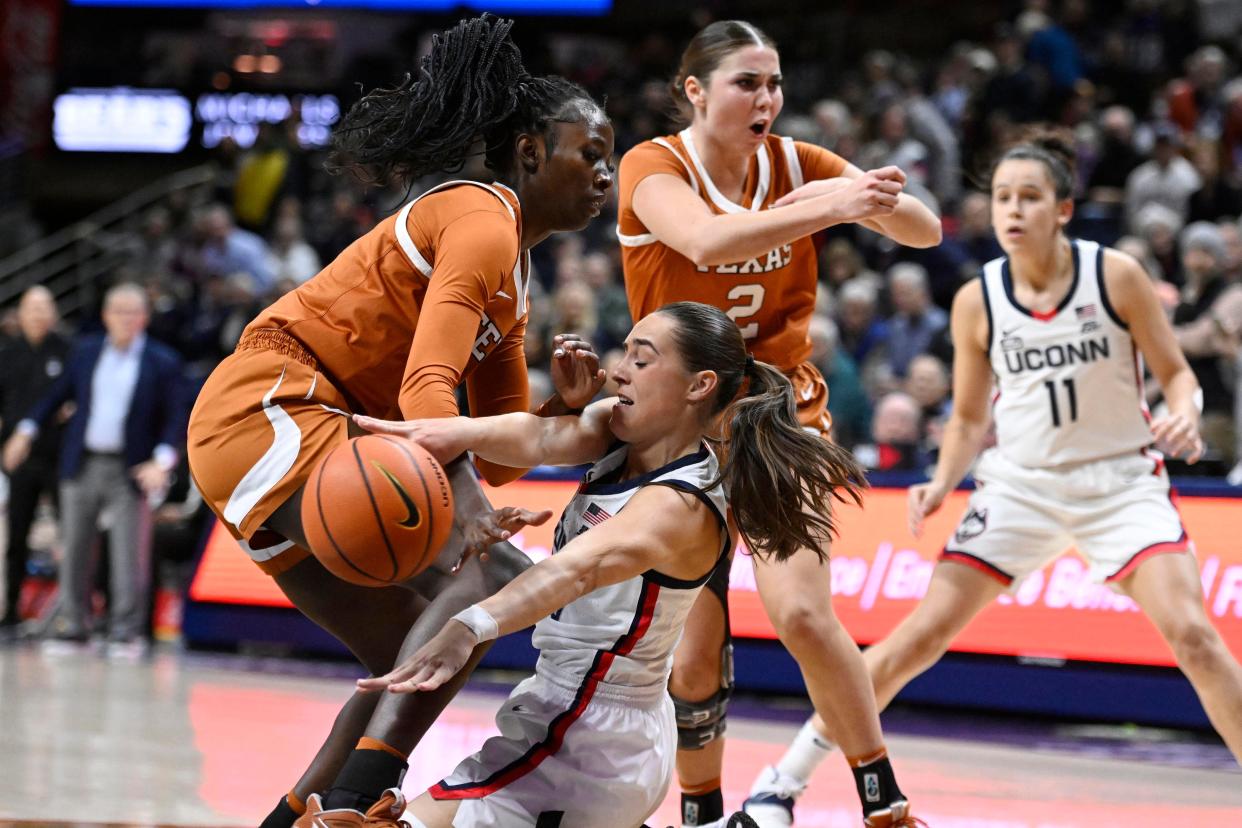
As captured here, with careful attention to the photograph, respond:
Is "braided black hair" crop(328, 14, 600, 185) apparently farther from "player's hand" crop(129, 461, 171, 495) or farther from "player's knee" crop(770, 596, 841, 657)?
"player's hand" crop(129, 461, 171, 495)

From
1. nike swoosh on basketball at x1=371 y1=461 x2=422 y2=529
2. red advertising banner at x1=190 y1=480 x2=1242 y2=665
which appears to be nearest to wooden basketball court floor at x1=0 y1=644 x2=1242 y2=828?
Result: red advertising banner at x1=190 y1=480 x2=1242 y2=665

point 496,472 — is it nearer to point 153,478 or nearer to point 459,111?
point 459,111

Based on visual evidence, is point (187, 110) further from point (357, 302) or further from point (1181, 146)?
point (357, 302)

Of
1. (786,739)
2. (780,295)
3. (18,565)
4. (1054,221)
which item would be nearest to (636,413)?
(780,295)

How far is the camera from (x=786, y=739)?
20.9 ft

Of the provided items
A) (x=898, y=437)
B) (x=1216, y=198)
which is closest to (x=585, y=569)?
(x=898, y=437)

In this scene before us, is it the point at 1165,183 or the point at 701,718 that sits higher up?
the point at 1165,183

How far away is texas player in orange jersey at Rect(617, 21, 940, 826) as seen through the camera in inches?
152

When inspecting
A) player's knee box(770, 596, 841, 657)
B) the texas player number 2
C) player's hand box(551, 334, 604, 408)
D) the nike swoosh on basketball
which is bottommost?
player's knee box(770, 596, 841, 657)

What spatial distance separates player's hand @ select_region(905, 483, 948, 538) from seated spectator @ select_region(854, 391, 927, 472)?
280 cm

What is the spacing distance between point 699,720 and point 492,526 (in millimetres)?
1216

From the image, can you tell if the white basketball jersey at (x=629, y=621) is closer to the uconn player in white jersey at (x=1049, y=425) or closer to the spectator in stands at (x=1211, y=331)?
the uconn player in white jersey at (x=1049, y=425)

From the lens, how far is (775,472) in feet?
10.8

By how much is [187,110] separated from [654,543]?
53.3 feet
